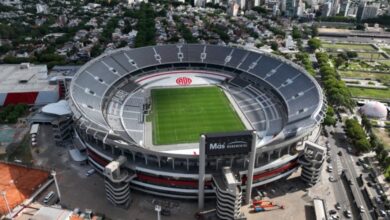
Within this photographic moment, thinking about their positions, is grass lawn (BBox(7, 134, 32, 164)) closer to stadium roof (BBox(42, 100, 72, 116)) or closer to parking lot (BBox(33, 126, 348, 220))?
parking lot (BBox(33, 126, 348, 220))

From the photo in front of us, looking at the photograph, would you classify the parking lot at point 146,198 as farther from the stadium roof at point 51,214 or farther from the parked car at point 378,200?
the parked car at point 378,200

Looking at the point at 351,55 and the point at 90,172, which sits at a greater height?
the point at 351,55

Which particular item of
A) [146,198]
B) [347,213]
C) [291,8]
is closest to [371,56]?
[291,8]

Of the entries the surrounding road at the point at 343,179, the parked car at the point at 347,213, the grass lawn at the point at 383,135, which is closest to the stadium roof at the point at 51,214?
the surrounding road at the point at 343,179

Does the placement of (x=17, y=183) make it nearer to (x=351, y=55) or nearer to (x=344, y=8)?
(x=351, y=55)

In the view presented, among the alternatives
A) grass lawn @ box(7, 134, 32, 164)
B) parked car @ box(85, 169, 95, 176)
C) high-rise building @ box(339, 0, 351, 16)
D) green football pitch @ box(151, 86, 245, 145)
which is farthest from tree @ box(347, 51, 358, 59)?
grass lawn @ box(7, 134, 32, 164)

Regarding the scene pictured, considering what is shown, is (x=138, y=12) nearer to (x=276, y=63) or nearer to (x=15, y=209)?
(x=276, y=63)

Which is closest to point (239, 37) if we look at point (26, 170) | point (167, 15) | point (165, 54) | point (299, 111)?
point (167, 15)
